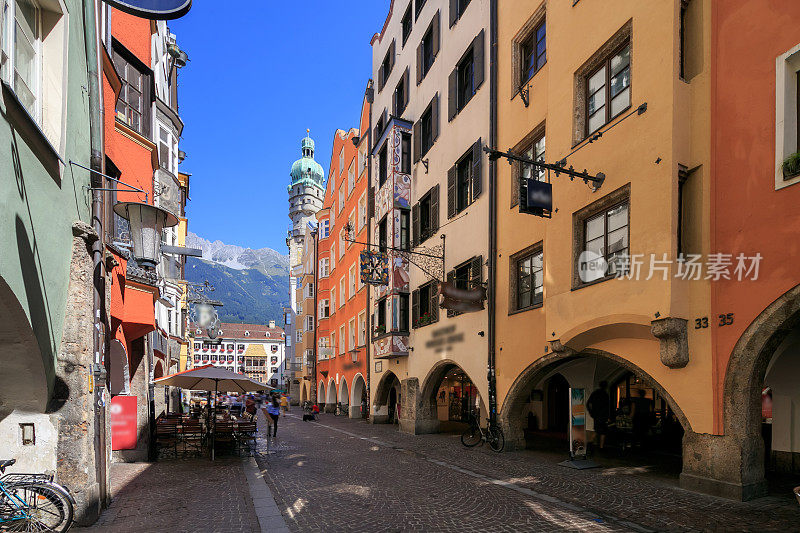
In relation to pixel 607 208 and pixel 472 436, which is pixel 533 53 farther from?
pixel 472 436

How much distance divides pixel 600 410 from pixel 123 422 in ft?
39.6

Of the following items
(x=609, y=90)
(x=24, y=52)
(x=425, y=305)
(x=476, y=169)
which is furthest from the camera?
(x=425, y=305)

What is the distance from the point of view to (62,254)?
7270 mm

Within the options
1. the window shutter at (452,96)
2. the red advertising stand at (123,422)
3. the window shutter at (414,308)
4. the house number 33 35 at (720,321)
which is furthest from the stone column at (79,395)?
the window shutter at (414,308)

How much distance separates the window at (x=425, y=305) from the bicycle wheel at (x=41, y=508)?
15109 mm

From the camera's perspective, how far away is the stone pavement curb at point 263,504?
7707 mm

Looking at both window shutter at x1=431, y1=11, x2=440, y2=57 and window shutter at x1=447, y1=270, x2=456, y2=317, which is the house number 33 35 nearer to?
window shutter at x1=447, y1=270, x2=456, y2=317

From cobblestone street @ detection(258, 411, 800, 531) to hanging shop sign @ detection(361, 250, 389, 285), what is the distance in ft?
30.9

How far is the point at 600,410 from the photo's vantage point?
14.8 metres

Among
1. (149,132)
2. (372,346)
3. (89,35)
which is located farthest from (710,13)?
(372,346)

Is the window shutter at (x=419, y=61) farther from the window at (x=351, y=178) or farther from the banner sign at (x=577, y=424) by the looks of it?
the banner sign at (x=577, y=424)

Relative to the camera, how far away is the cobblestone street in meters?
7.75

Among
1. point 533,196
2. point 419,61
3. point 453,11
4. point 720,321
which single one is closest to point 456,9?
point 453,11

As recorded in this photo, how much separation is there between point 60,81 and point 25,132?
1.77m
